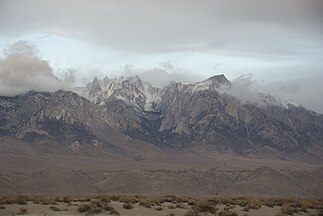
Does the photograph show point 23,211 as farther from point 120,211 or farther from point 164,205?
point 164,205

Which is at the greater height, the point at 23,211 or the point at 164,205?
the point at 23,211

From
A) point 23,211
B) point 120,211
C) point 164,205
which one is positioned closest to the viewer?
point 23,211

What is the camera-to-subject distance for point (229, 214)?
33.4 m

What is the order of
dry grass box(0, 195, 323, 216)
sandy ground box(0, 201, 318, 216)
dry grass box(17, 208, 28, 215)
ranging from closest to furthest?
dry grass box(17, 208, 28, 215) < sandy ground box(0, 201, 318, 216) < dry grass box(0, 195, 323, 216)

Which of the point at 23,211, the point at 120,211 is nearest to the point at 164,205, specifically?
the point at 120,211

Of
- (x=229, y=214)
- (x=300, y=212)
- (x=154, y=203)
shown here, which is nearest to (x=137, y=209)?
(x=154, y=203)

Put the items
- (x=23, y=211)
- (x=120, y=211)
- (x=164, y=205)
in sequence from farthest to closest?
(x=164, y=205) < (x=120, y=211) < (x=23, y=211)

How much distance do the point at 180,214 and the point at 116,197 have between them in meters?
10.7

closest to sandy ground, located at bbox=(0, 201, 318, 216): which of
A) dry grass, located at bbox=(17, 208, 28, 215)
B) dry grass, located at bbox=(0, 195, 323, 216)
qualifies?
dry grass, located at bbox=(17, 208, 28, 215)

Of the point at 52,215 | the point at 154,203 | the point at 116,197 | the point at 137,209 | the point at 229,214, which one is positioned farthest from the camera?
the point at 116,197

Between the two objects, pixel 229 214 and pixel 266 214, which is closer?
pixel 229 214

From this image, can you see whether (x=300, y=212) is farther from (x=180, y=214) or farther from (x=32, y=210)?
(x=32, y=210)

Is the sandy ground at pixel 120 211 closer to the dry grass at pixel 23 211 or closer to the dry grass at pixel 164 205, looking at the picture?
the dry grass at pixel 23 211

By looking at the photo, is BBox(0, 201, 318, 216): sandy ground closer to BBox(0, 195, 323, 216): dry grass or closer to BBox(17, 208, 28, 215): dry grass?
BBox(17, 208, 28, 215): dry grass
